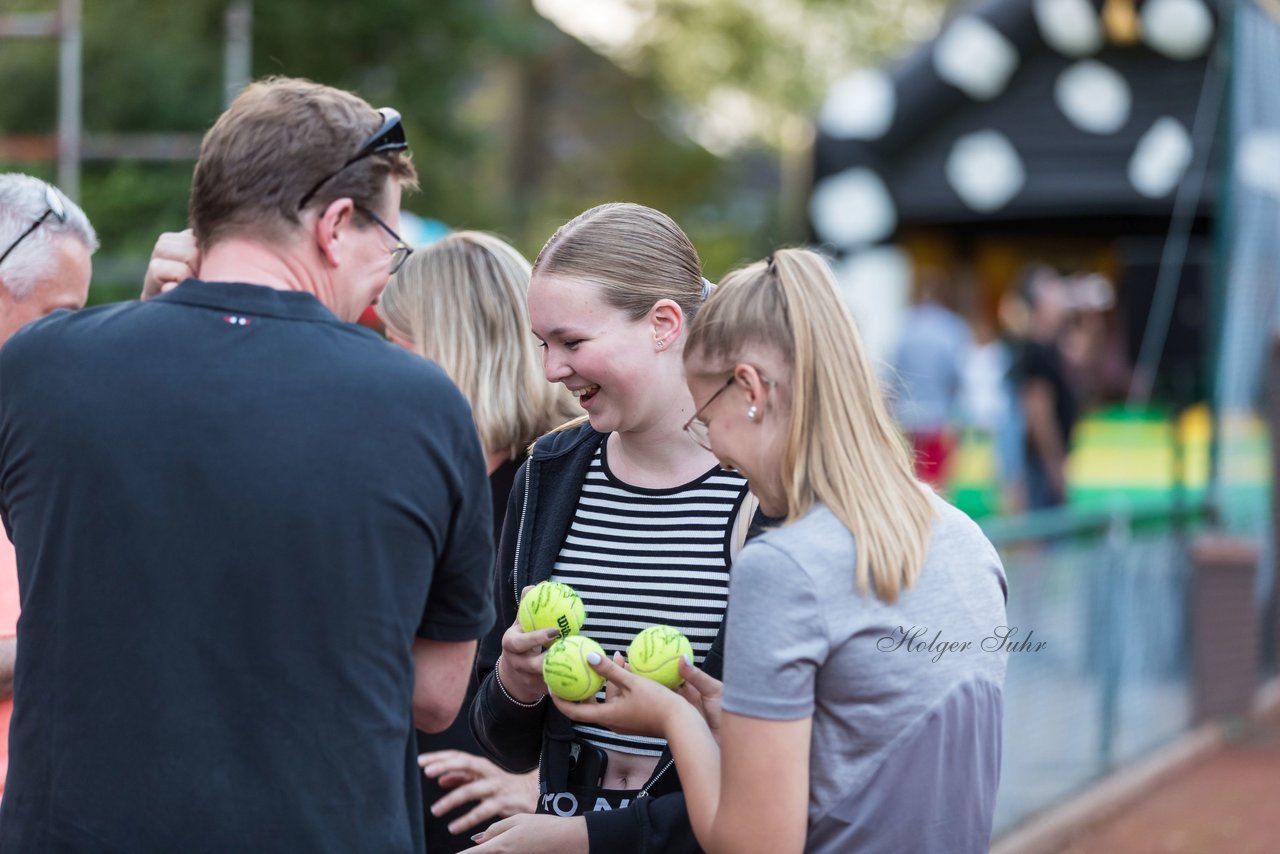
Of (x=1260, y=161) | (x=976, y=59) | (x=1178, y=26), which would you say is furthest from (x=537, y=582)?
(x=1178, y=26)

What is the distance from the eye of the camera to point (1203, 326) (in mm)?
13195

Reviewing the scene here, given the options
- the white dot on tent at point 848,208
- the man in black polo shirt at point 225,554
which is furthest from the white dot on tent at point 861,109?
the man in black polo shirt at point 225,554

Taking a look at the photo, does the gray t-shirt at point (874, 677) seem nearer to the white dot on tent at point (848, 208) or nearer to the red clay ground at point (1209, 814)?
the red clay ground at point (1209, 814)

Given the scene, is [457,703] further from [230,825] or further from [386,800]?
[230,825]

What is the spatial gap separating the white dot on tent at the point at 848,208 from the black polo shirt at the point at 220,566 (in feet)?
41.3

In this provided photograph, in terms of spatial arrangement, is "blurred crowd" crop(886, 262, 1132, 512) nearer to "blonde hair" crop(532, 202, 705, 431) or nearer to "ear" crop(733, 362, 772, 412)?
"blonde hair" crop(532, 202, 705, 431)

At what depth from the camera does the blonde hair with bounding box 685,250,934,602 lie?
6.73ft

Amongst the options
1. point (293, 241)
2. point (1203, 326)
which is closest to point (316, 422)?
point (293, 241)

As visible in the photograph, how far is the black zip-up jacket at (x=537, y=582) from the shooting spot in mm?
2629

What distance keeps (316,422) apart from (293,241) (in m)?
0.28

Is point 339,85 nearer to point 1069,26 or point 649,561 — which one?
point 1069,26

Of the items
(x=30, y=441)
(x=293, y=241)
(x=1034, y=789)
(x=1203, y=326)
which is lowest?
(x=1034, y=789)

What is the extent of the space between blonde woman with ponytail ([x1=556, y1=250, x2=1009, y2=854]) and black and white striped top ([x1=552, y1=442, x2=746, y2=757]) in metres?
0.31

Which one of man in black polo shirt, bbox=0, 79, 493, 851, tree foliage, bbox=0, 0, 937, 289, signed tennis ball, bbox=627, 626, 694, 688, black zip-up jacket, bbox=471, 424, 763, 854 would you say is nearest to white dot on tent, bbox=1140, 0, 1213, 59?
tree foliage, bbox=0, 0, 937, 289
